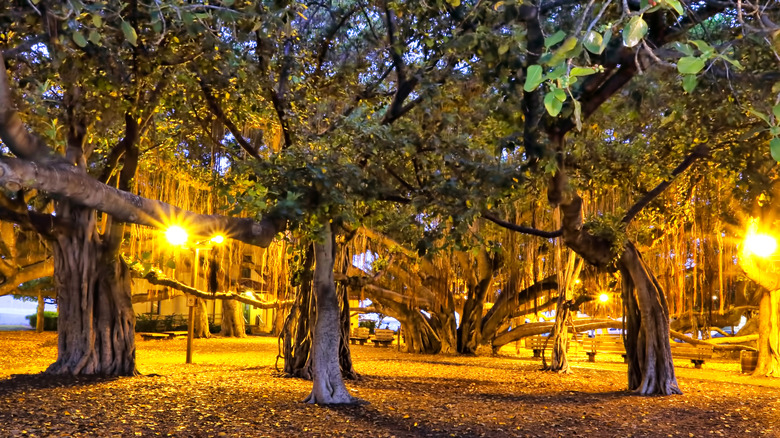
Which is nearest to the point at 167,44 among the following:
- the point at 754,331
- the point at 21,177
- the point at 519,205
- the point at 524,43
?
the point at 21,177

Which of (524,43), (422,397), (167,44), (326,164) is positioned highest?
(167,44)

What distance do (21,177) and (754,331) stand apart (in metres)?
20.1

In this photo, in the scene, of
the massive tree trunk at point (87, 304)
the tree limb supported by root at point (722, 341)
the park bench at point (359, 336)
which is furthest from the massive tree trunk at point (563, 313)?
the park bench at point (359, 336)

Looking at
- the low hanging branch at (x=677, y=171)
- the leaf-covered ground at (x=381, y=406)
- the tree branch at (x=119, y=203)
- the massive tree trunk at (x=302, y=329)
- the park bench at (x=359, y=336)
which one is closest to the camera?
the tree branch at (x=119, y=203)

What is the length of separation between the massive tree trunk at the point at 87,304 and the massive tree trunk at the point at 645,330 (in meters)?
7.45

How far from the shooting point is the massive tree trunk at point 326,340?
789 cm

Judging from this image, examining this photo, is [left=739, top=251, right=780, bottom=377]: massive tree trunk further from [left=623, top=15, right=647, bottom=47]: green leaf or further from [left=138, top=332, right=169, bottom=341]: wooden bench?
[left=138, top=332, right=169, bottom=341]: wooden bench

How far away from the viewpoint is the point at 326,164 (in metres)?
6.69

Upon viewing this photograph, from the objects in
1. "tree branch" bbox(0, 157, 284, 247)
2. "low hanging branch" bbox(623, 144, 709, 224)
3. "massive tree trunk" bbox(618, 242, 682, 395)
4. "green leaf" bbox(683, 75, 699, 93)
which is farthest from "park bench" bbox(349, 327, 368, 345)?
"green leaf" bbox(683, 75, 699, 93)

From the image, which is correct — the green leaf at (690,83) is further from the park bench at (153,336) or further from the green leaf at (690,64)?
the park bench at (153,336)

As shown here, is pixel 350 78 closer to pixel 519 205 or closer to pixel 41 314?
pixel 519 205

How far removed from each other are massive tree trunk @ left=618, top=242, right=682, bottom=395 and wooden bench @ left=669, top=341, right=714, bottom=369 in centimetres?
716

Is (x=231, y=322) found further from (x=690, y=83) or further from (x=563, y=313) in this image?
(x=690, y=83)

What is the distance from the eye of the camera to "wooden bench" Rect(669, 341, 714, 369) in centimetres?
1634
